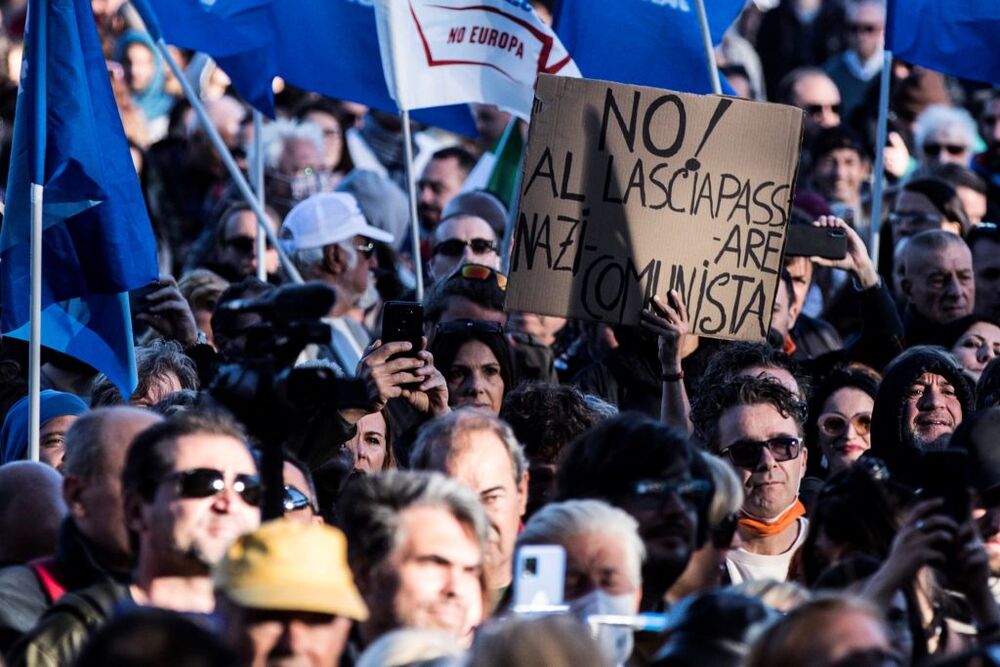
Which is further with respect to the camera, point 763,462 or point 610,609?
point 763,462

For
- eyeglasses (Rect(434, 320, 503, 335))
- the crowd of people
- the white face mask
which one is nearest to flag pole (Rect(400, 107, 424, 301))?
the crowd of people

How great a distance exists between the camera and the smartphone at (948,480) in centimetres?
521

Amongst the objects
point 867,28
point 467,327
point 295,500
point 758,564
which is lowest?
point 758,564

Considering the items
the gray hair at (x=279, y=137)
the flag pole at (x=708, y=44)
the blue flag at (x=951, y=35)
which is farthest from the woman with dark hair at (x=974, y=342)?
the gray hair at (x=279, y=137)

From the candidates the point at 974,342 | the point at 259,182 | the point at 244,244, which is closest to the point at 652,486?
the point at 974,342

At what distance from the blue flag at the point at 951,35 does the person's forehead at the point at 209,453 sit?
17.1ft

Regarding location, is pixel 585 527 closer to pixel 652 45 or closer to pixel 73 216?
pixel 73 216

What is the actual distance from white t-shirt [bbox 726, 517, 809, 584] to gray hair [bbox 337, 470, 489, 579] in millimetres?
1672

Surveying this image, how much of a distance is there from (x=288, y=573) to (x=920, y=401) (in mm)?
3706

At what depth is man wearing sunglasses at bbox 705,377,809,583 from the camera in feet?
22.0

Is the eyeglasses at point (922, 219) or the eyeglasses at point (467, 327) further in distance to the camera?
the eyeglasses at point (922, 219)

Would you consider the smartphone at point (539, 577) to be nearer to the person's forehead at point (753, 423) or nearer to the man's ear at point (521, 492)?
the man's ear at point (521, 492)

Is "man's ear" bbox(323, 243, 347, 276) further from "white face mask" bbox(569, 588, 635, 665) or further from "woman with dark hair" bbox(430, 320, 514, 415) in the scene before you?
"white face mask" bbox(569, 588, 635, 665)

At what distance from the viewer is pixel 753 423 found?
6.99 metres
